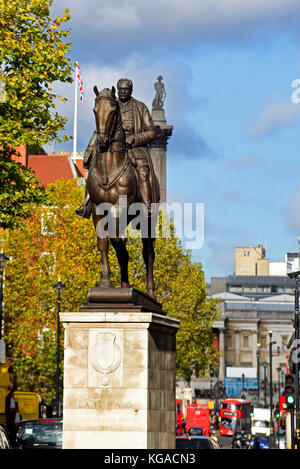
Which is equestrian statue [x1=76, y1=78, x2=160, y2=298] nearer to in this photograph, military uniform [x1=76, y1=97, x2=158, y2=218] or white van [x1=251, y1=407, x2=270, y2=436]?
military uniform [x1=76, y1=97, x2=158, y2=218]

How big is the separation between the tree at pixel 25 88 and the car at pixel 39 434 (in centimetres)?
558

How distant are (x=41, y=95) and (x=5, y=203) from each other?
11.5 feet

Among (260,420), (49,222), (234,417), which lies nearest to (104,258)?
(49,222)

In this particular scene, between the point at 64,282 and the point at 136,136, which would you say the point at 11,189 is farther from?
the point at 64,282

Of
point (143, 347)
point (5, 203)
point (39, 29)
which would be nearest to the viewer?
point (143, 347)

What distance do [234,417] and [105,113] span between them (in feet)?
298

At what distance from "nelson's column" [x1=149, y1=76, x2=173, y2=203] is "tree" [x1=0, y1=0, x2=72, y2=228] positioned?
96270mm

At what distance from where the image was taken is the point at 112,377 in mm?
15164

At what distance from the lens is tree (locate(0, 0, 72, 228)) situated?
26922 mm

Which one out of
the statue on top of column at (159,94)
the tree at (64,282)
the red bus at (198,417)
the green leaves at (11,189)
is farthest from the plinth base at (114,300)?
the statue on top of column at (159,94)

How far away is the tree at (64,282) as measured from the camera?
184 feet

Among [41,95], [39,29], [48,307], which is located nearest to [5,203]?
[41,95]

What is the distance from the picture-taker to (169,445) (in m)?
16.5
